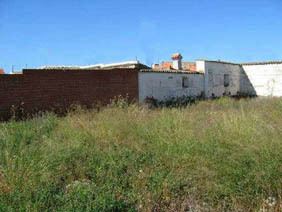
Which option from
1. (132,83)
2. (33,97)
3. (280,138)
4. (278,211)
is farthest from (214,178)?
(132,83)

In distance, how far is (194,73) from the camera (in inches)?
601

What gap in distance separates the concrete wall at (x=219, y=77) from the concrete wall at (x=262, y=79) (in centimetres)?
61

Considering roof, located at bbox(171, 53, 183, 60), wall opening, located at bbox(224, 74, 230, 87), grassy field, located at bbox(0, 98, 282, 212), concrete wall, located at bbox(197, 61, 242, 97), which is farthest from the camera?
wall opening, located at bbox(224, 74, 230, 87)

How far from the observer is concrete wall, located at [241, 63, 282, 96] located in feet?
57.4

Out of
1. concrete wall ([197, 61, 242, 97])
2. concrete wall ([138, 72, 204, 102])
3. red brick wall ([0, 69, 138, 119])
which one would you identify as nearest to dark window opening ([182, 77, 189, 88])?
concrete wall ([138, 72, 204, 102])

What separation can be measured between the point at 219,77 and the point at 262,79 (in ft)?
12.6

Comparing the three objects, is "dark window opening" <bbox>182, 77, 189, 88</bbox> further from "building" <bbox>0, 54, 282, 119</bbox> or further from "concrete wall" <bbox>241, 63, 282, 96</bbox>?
"concrete wall" <bbox>241, 63, 282, 96</bbox>

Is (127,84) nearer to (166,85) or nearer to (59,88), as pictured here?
(166,85)

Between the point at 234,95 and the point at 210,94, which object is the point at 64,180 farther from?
the point at 234,95

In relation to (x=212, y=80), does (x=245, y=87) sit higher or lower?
lower

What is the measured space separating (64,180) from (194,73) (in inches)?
515

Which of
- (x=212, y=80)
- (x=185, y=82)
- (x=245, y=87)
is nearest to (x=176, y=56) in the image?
(x=212, y=80)

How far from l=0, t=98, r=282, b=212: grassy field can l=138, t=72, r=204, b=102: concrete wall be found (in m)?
8.11

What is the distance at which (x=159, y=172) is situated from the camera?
3391 millimetres
